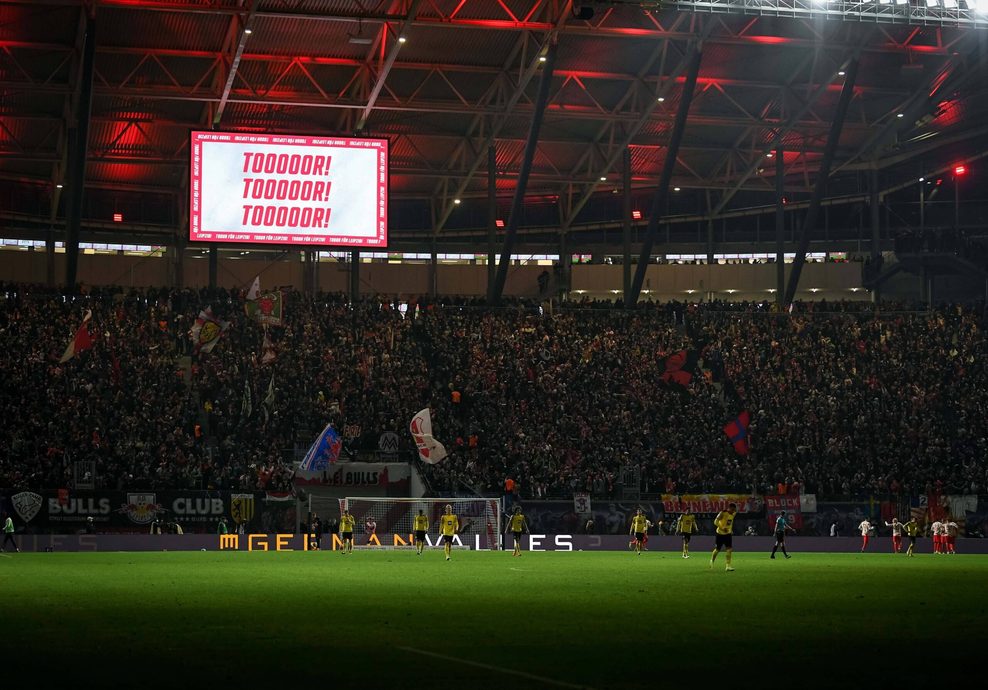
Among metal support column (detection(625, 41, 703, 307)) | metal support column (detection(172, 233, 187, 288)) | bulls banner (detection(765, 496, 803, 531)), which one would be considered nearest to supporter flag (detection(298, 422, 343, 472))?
bulls banner (detection(765, 496, 803, 531))

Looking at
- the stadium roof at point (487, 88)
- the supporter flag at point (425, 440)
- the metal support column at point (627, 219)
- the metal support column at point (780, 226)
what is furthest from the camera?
the metal support column at point (780, 226)

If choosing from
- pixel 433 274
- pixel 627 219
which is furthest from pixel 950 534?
pixel 433 274

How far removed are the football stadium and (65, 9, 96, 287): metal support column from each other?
0.15 m

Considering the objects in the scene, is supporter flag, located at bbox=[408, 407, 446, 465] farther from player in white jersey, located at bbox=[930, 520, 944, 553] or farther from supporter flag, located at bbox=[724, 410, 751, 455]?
player in white jersey, located at bbox=[930, 520, 944, 553]

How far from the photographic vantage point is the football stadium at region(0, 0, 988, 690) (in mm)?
49594

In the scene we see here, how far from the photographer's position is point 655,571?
33.0 metres

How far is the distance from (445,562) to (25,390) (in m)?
22.3

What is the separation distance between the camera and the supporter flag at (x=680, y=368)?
6159cm

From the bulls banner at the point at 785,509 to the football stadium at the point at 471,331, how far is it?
93mm

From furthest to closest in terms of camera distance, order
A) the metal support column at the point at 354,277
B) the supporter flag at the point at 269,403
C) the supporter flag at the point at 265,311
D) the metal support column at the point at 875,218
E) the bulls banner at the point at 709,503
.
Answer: the metal support column at the point at 875,218 < the metal support column at the point at 354,277 < the supporter flag at the point at 265,311 < the supporter flag at the point at 269,403 < the bulls banner at the point at 709,503

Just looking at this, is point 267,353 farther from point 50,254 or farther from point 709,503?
point 50,254

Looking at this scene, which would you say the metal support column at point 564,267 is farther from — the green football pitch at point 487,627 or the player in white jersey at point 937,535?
the green football pitch at point 487,627

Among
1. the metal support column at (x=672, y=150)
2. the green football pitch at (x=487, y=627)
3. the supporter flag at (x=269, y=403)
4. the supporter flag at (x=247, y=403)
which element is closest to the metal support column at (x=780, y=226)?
the metal support column at (x=672, y=150)

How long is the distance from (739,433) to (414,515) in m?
16.1
